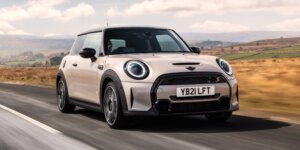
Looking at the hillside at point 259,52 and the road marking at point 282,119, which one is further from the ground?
the road marking at point 282,119

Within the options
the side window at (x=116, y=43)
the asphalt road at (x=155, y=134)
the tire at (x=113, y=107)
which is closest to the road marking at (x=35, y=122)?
the asphalt road at (x=155, y=134)

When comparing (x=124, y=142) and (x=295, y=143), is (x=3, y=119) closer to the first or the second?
(x=124, y=142)

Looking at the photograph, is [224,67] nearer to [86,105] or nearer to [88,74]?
[88,74]

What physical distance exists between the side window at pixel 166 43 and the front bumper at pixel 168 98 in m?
1.60

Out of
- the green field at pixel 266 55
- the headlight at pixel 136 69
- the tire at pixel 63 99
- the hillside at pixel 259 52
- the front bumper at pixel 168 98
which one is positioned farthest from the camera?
the hillside at pixel 259 52

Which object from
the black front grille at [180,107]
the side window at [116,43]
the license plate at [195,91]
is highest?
the side window at [116,43]

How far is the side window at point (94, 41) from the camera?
8.43 m

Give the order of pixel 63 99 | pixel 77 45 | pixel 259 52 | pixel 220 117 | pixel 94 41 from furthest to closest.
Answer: pixel 259 52
pixel 63 99
pixel 77 45
pixel 94 41
pixel 220 117

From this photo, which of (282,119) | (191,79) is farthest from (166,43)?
(282,119)

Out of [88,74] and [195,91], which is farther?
[88,74]

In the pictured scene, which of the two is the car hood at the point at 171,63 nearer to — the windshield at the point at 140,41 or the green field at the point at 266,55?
the windshield at the point at 140,41

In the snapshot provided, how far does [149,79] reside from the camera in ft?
22.4

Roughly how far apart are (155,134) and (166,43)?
7.62ft

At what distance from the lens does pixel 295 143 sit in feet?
18.8
